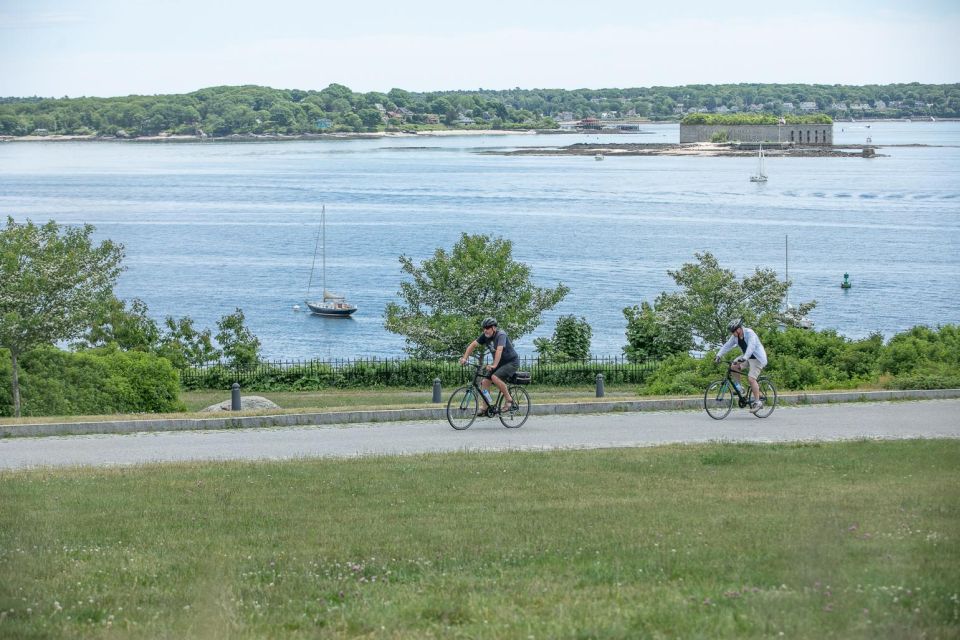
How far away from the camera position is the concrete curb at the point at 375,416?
1744cm

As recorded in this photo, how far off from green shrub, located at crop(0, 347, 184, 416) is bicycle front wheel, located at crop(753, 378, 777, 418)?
1336 centimetres

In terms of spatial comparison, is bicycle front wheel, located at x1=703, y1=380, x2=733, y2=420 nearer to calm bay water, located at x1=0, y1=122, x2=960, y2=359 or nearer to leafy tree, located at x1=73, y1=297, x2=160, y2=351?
leafy tree, located at x1=73, y1=297, x2=160, y2=351

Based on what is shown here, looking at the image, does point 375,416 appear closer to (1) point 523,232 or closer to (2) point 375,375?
(2) point 375,375

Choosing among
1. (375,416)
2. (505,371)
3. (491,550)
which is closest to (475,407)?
(505,371)

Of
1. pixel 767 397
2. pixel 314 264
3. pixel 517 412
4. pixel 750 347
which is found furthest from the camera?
pixel 314 264

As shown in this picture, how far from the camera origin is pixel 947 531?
349 inches

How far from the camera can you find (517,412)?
17922 millimetres

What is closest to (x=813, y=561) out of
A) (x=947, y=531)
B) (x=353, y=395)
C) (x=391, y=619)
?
(x=947, y=531)

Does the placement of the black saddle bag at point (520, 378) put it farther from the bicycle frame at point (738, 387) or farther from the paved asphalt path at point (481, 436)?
the bicycle frame at point (738, 387)

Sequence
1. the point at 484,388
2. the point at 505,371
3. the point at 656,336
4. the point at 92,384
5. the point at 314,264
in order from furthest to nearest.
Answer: the point at 314,264 < the point at 656,336 < the point at 92,384 < the point at 484,388 < the point at 505,371

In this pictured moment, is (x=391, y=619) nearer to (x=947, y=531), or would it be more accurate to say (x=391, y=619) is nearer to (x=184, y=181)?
(x=947, y=531)

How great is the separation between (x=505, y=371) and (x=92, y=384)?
40.0ft

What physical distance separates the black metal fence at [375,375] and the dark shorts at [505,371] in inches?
655

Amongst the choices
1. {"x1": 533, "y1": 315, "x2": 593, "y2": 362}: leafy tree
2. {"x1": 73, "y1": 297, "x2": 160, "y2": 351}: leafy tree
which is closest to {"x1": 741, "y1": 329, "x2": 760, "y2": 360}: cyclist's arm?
{"x1": 533, "y1": 315, "x2": 593, "y2": 362}: leafy tree
